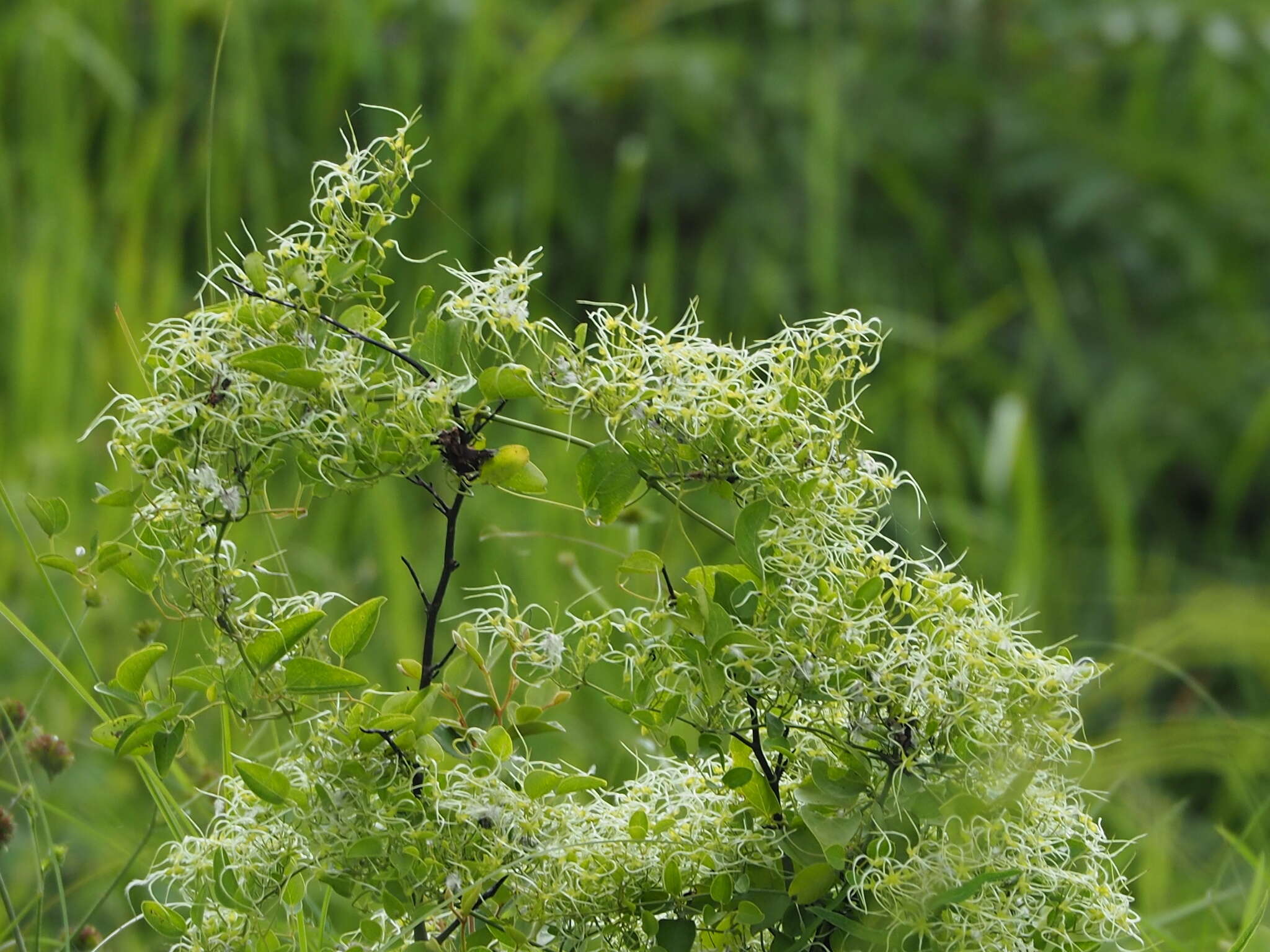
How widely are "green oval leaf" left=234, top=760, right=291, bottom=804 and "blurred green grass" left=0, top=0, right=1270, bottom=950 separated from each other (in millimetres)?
1476

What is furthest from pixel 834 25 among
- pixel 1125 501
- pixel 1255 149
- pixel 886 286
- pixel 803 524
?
pixel 803 524

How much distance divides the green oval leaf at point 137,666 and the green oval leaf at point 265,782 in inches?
2.5

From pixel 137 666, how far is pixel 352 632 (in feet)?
0.32

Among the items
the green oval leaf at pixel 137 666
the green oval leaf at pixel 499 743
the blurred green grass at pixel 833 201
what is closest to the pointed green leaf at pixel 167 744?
the green oval leaf at pixel 137 666

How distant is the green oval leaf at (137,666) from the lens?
65 centimetres

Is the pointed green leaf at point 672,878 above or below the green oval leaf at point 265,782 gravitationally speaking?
below

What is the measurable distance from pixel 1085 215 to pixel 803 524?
6.67ft

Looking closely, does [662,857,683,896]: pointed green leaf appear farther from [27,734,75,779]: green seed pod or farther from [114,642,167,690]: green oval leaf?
[27,734,75,779]: green seed pod

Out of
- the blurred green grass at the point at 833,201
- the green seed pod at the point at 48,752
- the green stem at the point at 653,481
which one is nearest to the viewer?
the green stem at the point at 653,481

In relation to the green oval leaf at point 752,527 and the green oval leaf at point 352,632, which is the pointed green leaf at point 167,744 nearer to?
the green oval leaf at point 352,632

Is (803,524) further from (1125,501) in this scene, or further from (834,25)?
(834,25)

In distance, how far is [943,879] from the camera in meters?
0.62

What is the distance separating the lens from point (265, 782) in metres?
0.63

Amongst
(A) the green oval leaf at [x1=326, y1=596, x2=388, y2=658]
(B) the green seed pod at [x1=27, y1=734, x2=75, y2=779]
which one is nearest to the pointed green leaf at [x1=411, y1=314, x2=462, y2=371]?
(A) the green oval leaf at [x1=326, y1=596, x2=388, y2=658]
